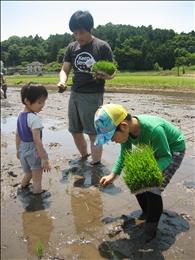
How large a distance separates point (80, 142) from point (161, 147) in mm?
2328

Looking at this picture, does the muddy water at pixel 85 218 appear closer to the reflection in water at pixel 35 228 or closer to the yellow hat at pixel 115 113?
the reflection in water at pixel 35 228

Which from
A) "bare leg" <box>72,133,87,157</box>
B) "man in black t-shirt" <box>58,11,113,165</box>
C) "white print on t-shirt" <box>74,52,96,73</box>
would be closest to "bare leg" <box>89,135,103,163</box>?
"man in black t-shirt" <box>58,11,113,165</box>

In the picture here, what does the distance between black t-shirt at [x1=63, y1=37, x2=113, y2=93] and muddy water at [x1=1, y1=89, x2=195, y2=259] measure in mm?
1088

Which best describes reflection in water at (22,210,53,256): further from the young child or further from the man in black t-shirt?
the man in black t-shirt

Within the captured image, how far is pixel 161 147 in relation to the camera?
3133 mm

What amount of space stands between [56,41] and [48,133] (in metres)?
3.00

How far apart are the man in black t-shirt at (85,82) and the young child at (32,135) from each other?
1.29 metres

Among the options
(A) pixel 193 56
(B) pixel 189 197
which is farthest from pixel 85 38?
(B) pixel 189 197

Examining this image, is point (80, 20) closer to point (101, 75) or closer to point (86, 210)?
point (101, 75)

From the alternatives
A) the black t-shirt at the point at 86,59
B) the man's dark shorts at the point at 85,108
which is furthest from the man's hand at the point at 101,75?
the man's dark shorts at the point at 85,108

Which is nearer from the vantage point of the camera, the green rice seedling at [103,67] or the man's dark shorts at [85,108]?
the green rice seedling at [103,67]

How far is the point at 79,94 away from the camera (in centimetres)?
507

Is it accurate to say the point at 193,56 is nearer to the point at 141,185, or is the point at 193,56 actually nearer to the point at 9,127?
the point at 141,185

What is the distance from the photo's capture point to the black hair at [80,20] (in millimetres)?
4367
